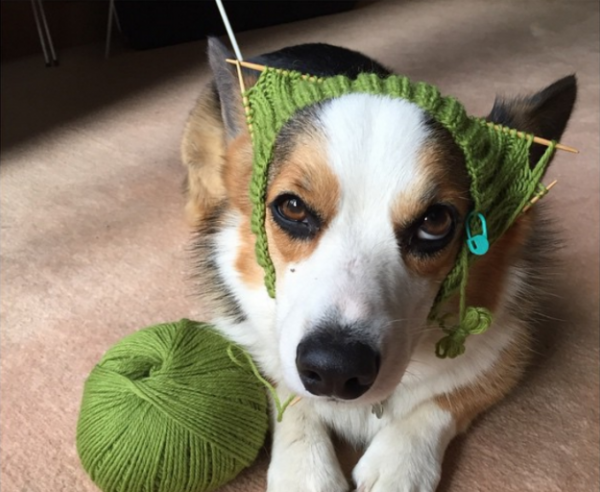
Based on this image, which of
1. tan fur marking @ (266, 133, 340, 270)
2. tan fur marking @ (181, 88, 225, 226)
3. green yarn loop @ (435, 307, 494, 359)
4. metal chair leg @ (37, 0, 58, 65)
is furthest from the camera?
metal chair leg @ (37, 0, 58, 65)

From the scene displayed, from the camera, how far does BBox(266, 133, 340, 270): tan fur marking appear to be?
1101 mm

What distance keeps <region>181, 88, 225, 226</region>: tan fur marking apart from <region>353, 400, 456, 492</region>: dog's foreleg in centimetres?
94

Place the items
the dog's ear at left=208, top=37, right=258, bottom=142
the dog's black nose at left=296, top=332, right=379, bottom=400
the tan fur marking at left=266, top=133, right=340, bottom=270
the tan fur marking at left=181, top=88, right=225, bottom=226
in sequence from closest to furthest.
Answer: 1. the dog's black nose at left=296, top=332, right=379, bottom=400
2. the tan fur marking at left=266, top=133, right=340, bottom=270
3. the dog's ear at left=208, top=37, right=258, bottom=142
4. the tan fur marking at left=181, top=88, right=225, bottom=226

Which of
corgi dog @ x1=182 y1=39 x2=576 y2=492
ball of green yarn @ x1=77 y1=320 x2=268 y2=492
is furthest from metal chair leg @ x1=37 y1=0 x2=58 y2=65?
ball of green yarn @ x1=77 y1=320 x2=268 y2=492

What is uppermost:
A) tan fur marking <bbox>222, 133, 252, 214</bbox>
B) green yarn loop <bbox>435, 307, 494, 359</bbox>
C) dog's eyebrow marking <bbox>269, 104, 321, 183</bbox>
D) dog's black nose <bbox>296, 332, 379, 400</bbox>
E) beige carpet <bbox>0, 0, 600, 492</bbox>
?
dog's eyebrow marking <bbox>269, 104, 321, 183</bbox>

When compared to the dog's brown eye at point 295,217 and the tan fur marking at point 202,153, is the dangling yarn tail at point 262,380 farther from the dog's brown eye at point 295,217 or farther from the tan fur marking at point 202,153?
the tan fur marking at point 202,153

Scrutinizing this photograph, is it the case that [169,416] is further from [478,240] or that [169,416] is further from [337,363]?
[478,240]

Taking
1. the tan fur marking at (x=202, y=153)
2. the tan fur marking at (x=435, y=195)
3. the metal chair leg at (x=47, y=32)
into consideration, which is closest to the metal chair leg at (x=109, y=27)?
the metal chair leg at (x=47, y=32)

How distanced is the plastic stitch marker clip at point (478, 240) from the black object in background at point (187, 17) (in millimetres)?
3013

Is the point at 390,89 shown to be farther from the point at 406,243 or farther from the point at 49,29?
the point at 49,29

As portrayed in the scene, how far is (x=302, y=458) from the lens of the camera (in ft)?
4.16

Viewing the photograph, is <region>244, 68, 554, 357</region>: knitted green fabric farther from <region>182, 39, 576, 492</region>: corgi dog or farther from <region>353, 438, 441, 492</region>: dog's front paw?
<region>353, 438, 441, 492</region>: dog's front paw

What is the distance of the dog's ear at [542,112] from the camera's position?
4.15 ft

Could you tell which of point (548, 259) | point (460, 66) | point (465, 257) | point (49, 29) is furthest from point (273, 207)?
point (49, 29)
